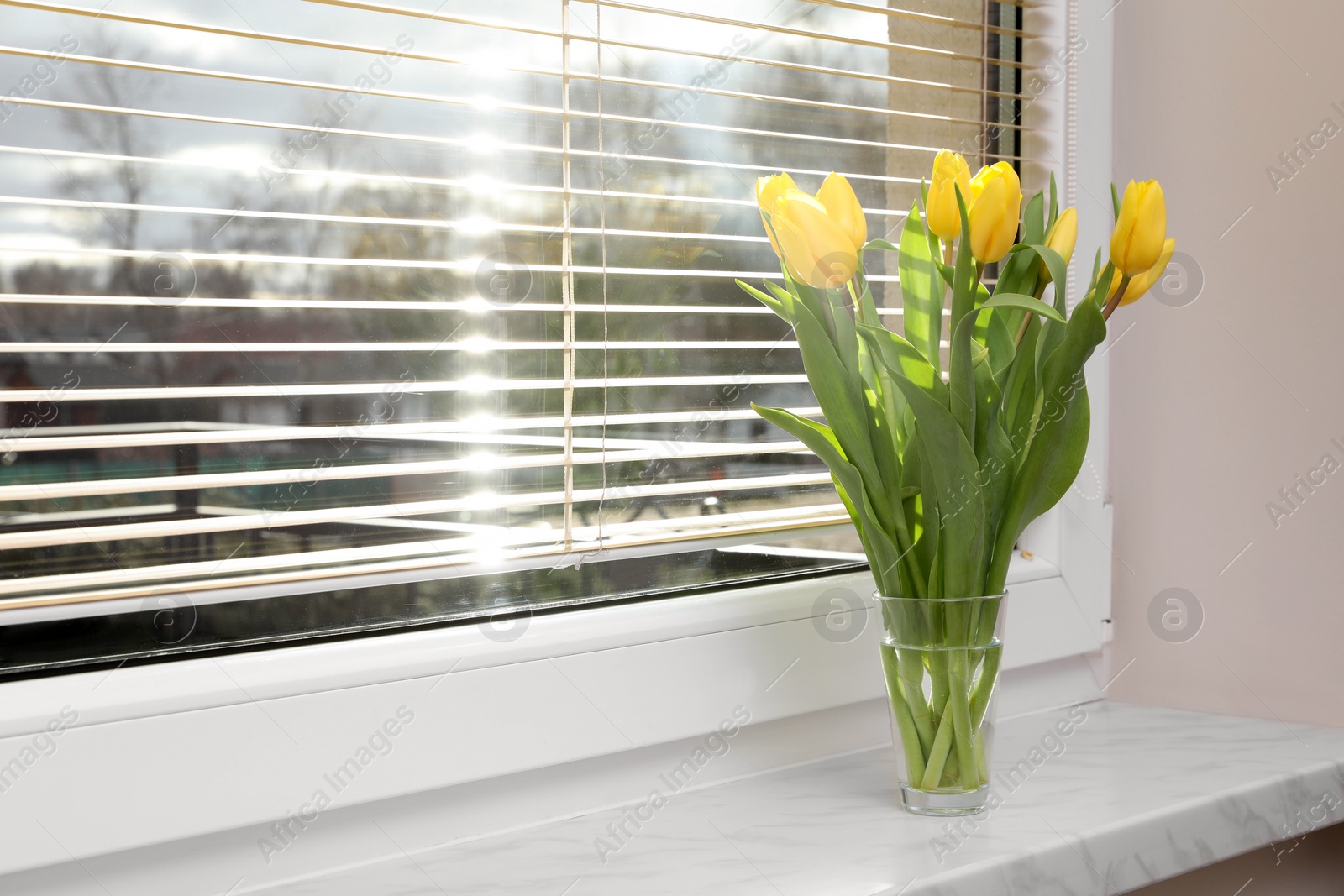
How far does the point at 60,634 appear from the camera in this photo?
2.00ft

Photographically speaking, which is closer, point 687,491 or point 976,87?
point 687,491

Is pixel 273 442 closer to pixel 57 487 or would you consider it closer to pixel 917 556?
pixel 57 487

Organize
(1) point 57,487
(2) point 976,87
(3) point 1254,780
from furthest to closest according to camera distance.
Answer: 1. (2) point 976,87
2. (3) point 1254,780
3. (1) point 57,487

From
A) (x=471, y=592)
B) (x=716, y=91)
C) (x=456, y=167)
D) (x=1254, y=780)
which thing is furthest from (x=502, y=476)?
(x=1254, y=780)

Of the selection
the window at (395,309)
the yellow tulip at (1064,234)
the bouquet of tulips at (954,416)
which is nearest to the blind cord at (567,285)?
the window at (395,309)

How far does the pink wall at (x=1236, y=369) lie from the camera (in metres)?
0.93

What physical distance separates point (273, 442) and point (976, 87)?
744 mm

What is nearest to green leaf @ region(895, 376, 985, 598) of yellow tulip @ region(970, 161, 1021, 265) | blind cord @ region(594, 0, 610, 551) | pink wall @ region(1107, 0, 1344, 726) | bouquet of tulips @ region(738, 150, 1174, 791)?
bouquet of tulips @ region(738, 150, 1174, 791)

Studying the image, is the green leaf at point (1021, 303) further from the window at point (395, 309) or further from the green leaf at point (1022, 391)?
the window at point (395, 309)

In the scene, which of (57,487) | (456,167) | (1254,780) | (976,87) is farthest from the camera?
(976,87)

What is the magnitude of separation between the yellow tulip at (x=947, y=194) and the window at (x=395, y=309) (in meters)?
0.21

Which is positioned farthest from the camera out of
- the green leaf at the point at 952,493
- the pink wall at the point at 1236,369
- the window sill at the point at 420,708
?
the pink wall at the point at 1236,369

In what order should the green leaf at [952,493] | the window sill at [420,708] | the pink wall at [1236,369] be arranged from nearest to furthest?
the window sill at [420,708] → the green leaf at [952,493] → the pink wall at [1236,369]

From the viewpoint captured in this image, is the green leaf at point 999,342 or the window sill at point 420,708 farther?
the green leaf at point 999,342
